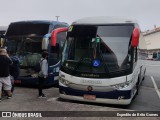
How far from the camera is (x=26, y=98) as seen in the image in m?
9.75

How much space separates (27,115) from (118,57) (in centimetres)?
320

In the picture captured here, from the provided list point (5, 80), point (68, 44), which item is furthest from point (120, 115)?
point (5, 80)

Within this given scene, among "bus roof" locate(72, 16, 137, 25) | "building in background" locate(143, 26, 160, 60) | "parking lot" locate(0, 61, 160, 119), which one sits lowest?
"building in background" locate(143, 26, 160, 60)

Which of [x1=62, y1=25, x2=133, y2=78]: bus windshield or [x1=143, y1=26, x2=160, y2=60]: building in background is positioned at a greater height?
[x1=62, y1=25, x2=133, y2=78]: bus windshield

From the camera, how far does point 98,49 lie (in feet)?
29.5

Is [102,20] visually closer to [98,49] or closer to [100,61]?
[98,49]

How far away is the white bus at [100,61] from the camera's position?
8.50 metres

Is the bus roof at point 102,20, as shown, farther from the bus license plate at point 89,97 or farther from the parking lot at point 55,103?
the parking lot at point 55,103

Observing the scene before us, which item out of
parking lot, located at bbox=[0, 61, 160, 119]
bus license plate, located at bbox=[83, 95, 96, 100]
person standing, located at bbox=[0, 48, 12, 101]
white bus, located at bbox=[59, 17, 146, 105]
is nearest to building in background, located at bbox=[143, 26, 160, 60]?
parking lot, located at bbox=[0, 61, 160, 119]

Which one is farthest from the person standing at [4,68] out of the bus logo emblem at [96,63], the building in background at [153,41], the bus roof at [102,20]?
the building in background at [153,41]

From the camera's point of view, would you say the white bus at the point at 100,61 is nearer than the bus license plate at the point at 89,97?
Yes

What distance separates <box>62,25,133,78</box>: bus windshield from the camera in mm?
8688

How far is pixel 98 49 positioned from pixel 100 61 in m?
0.42

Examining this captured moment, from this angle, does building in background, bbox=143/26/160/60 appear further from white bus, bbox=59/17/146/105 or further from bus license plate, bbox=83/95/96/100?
bus license plate, bbox=83/95/96/100
